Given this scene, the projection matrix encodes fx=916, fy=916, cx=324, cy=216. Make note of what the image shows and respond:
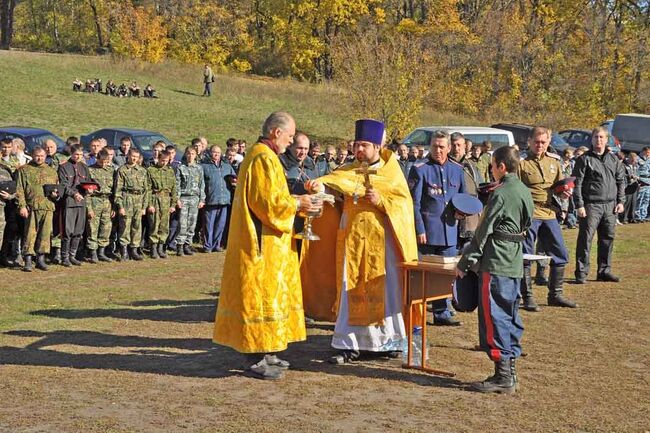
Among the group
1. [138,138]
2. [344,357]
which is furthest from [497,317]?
[138,138]

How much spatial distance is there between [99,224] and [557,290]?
6984mm

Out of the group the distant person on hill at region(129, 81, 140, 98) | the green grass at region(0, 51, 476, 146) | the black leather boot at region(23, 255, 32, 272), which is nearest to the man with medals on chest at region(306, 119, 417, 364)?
the black leather boot at region(23, 255, 32, 272)

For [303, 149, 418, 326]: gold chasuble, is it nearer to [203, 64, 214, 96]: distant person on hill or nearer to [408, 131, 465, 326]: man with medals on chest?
[408, 131, 465, 326]: man with medals on chest

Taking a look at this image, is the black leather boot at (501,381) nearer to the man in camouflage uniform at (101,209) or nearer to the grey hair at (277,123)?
the grey hair at (277,123)

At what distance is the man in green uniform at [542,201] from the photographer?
36.1 ft

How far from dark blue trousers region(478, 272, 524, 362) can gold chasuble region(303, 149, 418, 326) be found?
41.1 inches

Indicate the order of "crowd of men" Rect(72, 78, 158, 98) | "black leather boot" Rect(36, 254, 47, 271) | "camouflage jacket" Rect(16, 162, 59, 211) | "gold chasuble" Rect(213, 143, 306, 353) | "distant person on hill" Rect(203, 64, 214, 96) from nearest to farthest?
"gold chasuble" Rect(213, 143, 306, 353), "camouflage jacket" Rect(16, 162, 59, 211), "black leather boot" Rect(36, 254, 47, 271), "crowd of men" Rect(72, 78, 158, 98), "distant person on hill" Rect(203, 64, 214, 96)

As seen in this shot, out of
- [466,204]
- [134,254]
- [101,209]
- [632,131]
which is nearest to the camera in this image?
[466,204]

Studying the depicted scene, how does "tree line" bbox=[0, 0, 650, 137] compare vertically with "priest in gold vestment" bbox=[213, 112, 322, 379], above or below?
above

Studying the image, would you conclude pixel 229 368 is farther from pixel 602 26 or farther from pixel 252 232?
pixel 602 26

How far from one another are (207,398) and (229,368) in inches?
40.7

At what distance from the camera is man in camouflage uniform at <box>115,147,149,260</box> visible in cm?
1422

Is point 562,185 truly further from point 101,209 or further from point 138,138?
point 138,138

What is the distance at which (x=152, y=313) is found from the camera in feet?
34.6
